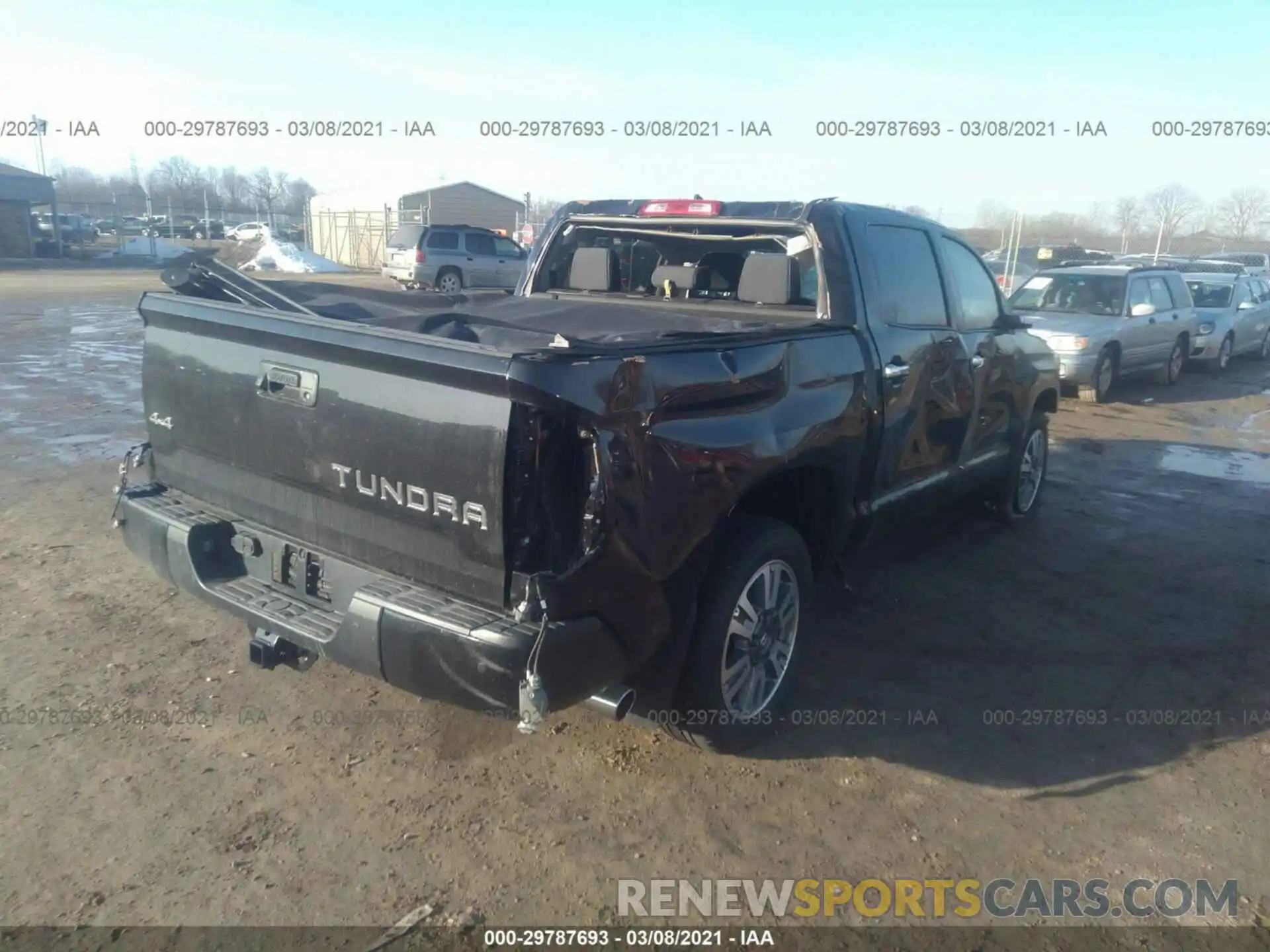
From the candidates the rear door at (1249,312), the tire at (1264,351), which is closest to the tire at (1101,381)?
the rear door at (1249,312)

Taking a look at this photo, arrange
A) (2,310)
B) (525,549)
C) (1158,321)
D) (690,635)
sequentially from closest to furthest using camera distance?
(525,549), (690,635), (1158,321), (2,310)

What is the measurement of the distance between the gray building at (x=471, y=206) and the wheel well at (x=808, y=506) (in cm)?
4461

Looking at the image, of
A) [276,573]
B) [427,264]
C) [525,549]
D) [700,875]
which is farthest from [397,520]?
[427,264]

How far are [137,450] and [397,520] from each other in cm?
173

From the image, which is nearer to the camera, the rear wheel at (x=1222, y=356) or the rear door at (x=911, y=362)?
the rear door at (x=911, y=362)

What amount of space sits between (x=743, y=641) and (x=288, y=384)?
1887 millimetres

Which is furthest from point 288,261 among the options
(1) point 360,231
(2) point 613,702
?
(2) point 613,702

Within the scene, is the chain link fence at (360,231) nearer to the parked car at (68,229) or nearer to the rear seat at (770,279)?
the parked car at (68,229)

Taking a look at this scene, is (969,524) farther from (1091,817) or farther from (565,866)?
(565,866)

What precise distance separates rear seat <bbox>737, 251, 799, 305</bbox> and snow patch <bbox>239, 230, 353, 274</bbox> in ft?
118

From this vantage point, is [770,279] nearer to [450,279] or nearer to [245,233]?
[450,279]

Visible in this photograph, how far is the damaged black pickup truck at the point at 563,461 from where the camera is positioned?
9.39 ft

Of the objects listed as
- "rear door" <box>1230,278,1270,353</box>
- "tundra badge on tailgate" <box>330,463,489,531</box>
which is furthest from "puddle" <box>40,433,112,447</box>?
"rear door" <box>1230,278,1270,353</box>

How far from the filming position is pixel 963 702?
4309 millimetres
